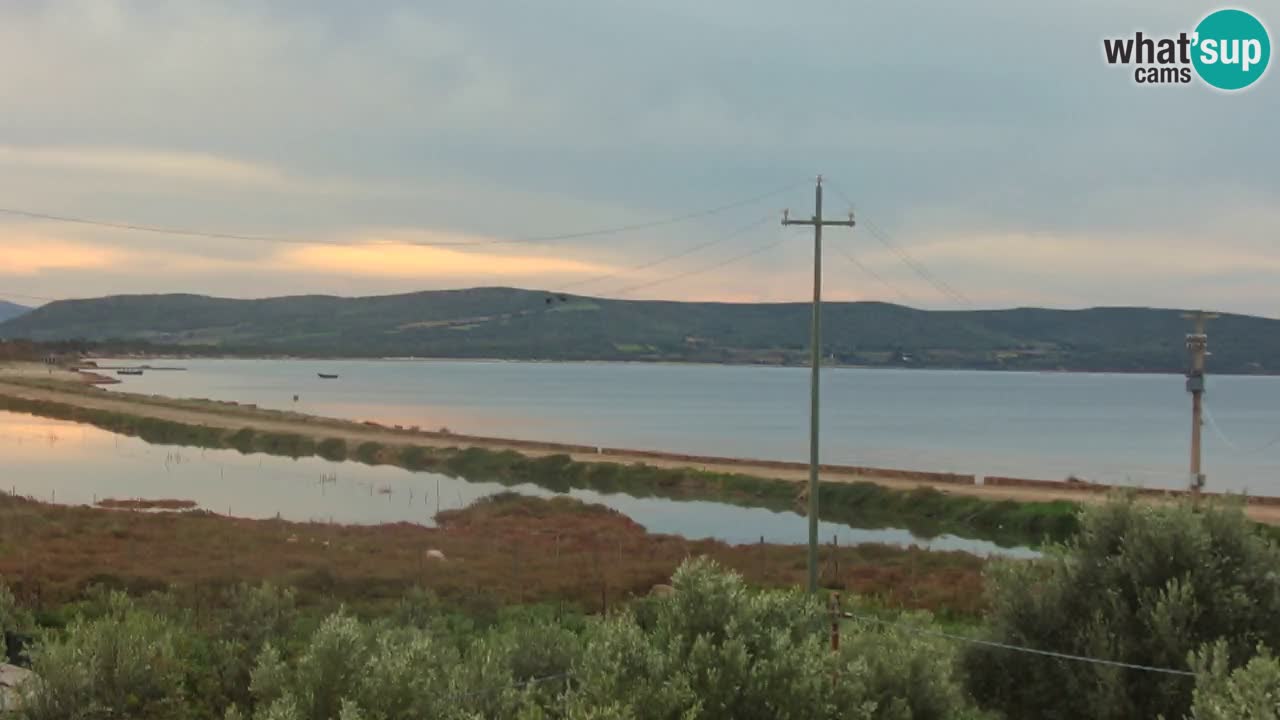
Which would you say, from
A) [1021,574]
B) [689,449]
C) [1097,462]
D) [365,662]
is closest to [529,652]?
[365,662]

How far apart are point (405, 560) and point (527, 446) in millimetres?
60180

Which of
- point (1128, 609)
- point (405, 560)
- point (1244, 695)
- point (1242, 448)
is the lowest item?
point (1242, 448)

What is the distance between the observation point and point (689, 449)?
108125 millimetres

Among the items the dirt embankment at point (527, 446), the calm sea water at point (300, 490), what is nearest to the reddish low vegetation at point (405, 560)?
the calm sea water at point (300, 490)

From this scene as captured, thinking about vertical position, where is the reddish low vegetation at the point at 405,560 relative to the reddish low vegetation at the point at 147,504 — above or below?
above

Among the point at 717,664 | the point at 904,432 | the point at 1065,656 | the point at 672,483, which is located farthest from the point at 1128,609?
the point at 904,432

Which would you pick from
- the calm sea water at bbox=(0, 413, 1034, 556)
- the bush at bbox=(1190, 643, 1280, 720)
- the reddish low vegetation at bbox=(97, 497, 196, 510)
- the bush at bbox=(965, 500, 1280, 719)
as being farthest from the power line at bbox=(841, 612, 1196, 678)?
the reddish low vegetation at bbox=(97, 497, 196, 510)

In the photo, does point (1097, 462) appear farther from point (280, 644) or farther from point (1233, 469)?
point (280, 644)

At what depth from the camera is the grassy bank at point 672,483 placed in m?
57.1

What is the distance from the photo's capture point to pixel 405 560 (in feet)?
115

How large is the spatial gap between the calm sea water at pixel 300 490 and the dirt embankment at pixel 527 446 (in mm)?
9763

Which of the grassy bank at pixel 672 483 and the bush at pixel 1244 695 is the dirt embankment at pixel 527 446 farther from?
the bush at pixel 1244 695

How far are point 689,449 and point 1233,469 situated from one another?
53.3 metres

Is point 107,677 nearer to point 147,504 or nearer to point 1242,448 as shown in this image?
point 147,504
